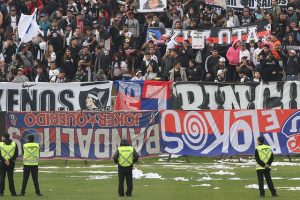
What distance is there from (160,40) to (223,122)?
6.06 meters

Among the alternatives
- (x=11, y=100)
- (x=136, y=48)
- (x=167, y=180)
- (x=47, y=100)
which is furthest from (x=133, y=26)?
(x=167, y=180)

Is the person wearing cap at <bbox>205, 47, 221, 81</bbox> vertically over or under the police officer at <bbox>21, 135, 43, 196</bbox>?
over

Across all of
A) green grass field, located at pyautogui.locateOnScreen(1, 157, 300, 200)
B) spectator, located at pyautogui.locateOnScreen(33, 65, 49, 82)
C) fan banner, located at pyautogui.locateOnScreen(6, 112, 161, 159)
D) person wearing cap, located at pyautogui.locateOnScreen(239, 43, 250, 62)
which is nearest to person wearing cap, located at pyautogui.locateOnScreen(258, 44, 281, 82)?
person wearing cap, located at pyautogui.locateOnScreen(239, 43, 250, 62)

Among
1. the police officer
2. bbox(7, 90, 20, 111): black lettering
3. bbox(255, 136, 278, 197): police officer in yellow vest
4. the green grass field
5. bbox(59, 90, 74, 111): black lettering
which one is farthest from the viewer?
bbox(59, 90, 74, 111): black lettering

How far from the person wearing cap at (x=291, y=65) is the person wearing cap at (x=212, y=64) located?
2.49m

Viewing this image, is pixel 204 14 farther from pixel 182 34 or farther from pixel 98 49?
pixel 98 49

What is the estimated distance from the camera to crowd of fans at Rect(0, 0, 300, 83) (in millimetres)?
39688

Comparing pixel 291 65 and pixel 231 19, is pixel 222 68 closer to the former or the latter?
pixel 291 65

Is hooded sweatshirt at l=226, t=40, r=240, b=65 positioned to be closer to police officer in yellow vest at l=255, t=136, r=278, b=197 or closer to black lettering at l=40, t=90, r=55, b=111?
black lettering at l=40, t=90, r=55, b=111

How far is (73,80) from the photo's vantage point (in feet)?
134

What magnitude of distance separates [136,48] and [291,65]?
20.8 feet

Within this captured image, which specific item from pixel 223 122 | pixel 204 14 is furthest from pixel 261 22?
pixel 223 122

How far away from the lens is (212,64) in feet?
131

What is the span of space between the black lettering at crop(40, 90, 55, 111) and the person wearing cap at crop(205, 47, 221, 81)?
600 centimetres
